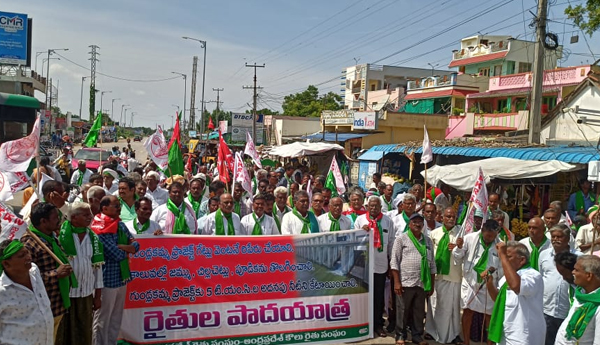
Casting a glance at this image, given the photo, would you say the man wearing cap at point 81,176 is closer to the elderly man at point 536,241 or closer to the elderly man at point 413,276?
the elderly man at point 413,276

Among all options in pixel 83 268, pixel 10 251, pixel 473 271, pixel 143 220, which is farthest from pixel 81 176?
pixel 473 271

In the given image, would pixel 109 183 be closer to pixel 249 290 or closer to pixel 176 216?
pixel 176 216

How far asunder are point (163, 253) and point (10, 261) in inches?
75.2

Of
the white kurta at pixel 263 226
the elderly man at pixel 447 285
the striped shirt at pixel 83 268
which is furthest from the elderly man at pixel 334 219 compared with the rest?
the striped shirt at pixel 83 268

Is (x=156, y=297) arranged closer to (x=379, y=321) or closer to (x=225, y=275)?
(x=225, y=275)

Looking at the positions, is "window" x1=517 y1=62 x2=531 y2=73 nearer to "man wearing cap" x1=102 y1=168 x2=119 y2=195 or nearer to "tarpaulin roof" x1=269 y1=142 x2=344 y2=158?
"tarpaulin roof" x1=269 y1=142 x2=344 y2=158

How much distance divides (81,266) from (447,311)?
407cm

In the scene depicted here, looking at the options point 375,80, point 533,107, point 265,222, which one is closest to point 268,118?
point 375,80

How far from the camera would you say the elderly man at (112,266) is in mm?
4754

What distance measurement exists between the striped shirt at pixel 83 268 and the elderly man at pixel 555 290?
14.2 ft

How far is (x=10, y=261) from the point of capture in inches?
130

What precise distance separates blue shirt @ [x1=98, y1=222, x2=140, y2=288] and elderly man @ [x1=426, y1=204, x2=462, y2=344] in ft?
11.3

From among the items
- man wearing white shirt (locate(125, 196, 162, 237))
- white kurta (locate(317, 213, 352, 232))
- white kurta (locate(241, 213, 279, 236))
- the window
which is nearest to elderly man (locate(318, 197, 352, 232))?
white kurta (locate(317, 213, 352, 232))

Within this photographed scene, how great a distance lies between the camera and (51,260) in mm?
4016
